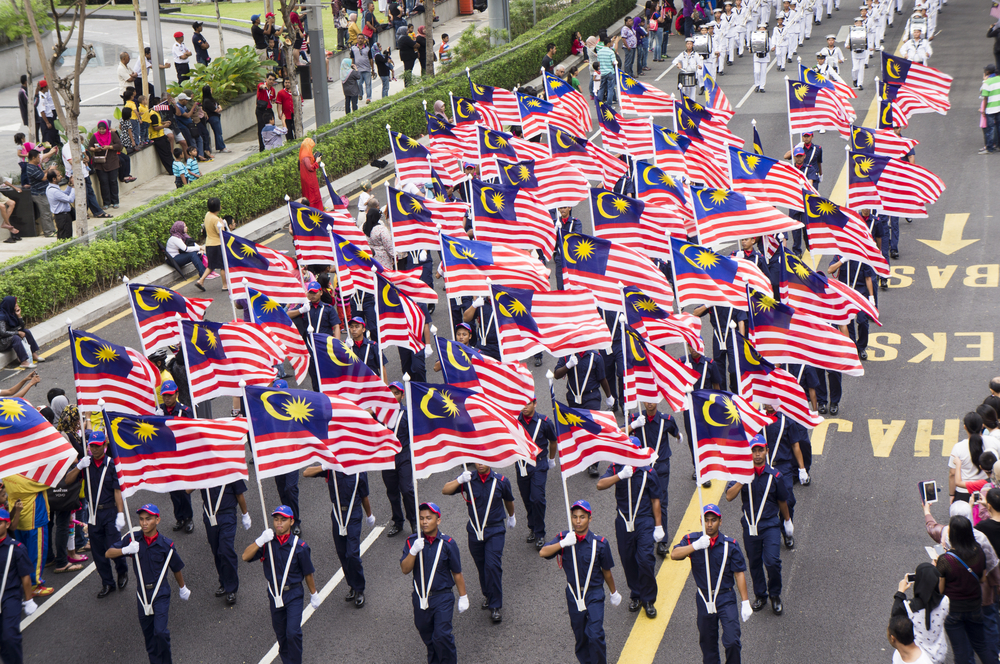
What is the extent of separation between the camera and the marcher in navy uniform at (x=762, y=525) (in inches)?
449

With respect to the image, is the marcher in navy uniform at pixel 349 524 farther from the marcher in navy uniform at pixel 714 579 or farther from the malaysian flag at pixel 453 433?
the marcher in navy uniform at pixel 714 579

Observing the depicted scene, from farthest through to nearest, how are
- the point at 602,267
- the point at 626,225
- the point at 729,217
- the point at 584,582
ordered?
1. the point at 626,225
2. the point at 729,217
3. the point at 602,267
4. the point at 584,582

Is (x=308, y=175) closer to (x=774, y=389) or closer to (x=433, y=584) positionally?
(x=774, y=389)

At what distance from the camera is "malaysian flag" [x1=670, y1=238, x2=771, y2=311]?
15500 mm

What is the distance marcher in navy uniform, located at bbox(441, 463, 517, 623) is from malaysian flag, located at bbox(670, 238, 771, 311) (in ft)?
16.2

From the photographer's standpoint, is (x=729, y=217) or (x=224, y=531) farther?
(x=729, y=217)

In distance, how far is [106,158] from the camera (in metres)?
24.1

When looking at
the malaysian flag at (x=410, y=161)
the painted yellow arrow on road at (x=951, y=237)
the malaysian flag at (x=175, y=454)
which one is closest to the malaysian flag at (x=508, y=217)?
the malaysian flag at (x=410, y=161)

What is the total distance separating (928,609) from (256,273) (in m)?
10.7

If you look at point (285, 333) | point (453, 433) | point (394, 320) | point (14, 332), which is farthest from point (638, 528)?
point (14, 332)

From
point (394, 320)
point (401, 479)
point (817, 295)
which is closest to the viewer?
point (401, 479)

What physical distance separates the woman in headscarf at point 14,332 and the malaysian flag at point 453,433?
8825 mm

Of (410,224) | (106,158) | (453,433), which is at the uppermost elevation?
(453,433)

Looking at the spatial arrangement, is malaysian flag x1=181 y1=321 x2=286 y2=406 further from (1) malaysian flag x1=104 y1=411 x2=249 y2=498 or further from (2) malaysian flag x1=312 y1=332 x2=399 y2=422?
(1) malaysian flag x1=104 y1=411 x2=249 y2=498
